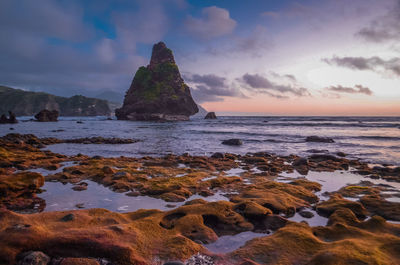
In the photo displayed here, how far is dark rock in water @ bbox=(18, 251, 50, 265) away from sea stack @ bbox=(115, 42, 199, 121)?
92629 mm

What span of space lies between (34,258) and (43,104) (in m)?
212

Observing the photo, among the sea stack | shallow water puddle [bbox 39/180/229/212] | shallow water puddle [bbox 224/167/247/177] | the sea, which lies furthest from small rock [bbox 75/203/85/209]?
the sea stack

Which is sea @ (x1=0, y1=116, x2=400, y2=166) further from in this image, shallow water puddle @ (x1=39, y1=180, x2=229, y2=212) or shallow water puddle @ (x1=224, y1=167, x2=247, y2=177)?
shallow water puddle @ (x1=39, y1=180, x2=229, y2=212)

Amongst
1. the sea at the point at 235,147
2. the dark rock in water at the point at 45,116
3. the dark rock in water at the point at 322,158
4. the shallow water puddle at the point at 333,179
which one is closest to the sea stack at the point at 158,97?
the dark rock in water at the point at 45,116

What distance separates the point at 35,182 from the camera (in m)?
6.50

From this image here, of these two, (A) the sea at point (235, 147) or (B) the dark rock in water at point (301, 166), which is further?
(A) the sea at point (235, 147)

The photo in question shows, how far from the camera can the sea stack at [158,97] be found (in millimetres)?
96312

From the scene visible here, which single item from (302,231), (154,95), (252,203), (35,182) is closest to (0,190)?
(35,182)

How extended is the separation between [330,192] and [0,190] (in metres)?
10.1

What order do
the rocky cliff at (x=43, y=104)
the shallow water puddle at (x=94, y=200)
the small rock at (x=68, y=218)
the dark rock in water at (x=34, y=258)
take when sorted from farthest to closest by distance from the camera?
the rocky cliff at (x=43, y=104)
the shallow water puddle at (x=94, y=200)
the small rock at (x=68, y=218)
the dark rock in water at (x=34, y=258)

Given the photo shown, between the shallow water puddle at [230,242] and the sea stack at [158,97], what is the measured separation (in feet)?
302

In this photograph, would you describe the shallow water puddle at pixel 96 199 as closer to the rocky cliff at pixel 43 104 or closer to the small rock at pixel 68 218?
the small rock at pixel 68 218

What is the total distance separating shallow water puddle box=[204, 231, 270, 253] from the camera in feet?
12.7

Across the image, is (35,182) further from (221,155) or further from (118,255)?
(221,155)
